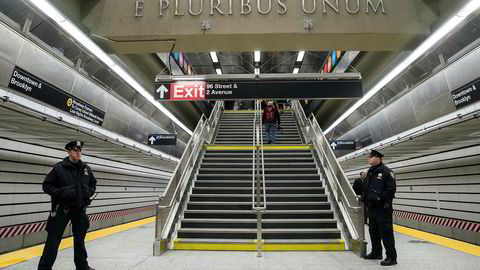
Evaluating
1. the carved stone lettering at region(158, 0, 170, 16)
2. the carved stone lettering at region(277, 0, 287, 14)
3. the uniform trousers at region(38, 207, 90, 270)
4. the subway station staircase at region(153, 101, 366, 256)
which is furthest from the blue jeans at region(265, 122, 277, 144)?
the uniform trousers at region(38, 207, 90, 270)

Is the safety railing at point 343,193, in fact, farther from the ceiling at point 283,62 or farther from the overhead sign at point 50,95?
the overhead sign at point 50,95

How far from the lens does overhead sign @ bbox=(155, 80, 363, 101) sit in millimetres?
5855

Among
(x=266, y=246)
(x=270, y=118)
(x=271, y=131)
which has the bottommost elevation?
(x=266, y=246)

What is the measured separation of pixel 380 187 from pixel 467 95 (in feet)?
7.74

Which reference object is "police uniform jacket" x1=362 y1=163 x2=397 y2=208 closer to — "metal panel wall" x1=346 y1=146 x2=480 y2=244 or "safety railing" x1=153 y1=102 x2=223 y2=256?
"safety railing" x1=153 y1=102 x2=223 y2=256

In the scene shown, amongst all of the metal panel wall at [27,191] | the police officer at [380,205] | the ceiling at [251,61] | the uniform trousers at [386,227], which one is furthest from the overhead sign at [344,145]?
the metal panel wall at [27,191]

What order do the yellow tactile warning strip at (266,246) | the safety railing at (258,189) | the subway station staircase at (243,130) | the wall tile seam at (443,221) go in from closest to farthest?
the safety railing at (258,189)
the yellow tactile warning strip at (266,246)
the wall tile seam at (443,221)
the subway station staircase at (243,130)

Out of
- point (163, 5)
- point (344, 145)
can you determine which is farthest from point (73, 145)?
point (344, 145)

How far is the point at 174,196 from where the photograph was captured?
5957 millimetres

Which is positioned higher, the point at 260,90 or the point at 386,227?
the point at 260,90

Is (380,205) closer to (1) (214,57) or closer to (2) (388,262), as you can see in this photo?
(2) (388,262)

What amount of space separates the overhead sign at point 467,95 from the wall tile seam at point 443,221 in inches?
111

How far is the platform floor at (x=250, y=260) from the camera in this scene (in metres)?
4.25

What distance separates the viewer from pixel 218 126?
12.6m
